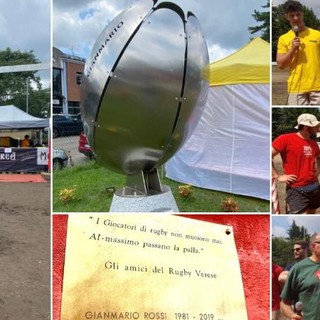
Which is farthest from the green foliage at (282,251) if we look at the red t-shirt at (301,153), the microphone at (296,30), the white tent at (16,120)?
the white tent at (16,120)

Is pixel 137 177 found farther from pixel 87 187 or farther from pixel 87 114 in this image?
pixel 87 114

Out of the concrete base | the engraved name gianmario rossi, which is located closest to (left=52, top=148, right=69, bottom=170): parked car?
the concrete base

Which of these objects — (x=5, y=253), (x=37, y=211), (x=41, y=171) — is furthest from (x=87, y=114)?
(x=41, y=171)

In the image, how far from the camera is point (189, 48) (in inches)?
96.3

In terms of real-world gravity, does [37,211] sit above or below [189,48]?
below

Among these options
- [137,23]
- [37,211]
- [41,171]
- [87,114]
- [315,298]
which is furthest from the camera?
[41,171]

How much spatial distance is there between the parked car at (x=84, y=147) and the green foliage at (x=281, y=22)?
43.8 inches

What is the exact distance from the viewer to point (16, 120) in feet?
56.1

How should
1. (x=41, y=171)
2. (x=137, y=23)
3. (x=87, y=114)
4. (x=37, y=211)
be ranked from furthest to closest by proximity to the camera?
(x=41, y=171), (x=37, y=211), (x=87, y=114), (x=137, y=23)

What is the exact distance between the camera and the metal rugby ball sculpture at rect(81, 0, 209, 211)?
2389 millimetres

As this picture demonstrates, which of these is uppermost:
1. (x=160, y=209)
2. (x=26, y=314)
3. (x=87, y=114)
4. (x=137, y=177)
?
(x=87, y=114)

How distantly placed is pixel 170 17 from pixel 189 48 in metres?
0.18

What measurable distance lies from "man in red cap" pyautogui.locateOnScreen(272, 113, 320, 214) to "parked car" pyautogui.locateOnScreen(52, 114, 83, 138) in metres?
1.07

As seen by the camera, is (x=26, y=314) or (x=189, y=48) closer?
(x=189, y=48)
